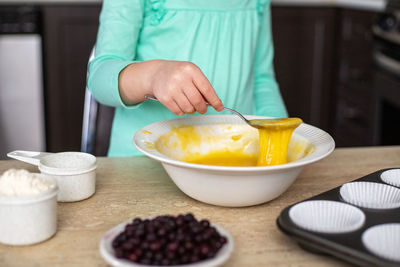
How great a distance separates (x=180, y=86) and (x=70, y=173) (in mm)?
229

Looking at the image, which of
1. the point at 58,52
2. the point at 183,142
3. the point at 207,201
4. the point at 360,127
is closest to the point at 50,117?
the point at 58,52

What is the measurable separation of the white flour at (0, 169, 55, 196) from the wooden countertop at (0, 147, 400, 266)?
0.07 m

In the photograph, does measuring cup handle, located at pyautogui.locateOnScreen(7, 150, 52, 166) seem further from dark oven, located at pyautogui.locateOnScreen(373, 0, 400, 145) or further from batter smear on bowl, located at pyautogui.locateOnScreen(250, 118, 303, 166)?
dark oven, located at pyautogui.locateOnScreen(373, 0, 400, 145)

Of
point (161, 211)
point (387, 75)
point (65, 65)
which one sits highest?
point (161, 211)

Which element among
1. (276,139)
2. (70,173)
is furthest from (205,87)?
(70,173)

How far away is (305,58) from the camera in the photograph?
10.3 feet

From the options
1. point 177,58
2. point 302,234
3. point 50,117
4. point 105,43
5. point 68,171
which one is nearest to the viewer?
point 302,234

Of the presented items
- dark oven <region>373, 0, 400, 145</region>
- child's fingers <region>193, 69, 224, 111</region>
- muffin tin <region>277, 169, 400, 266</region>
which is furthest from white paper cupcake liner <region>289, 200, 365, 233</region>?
dark oven <region>373, 0, 400, 145</region>

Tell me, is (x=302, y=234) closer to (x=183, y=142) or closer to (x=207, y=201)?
(x=207, y=201)

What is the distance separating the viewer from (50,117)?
114 inches

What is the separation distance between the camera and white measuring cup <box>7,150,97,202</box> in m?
0.82

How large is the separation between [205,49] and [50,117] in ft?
5.99

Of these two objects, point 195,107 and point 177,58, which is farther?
point 177,58

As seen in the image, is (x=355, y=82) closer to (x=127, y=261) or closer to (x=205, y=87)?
(x=205, y=87)
